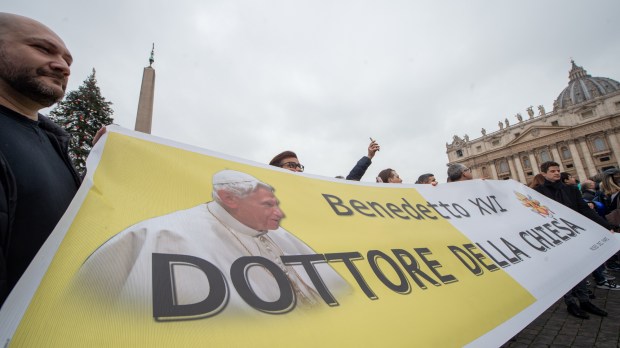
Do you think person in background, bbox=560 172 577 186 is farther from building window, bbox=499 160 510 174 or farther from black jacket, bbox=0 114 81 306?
building window, bbox=499 160 510 174

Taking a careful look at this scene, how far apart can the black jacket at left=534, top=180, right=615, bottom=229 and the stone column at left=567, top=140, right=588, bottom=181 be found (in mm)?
54026

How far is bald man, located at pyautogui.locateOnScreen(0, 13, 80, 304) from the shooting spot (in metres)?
0.94

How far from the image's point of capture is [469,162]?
187ft

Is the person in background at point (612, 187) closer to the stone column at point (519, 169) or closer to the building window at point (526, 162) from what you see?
the stone column at point (519, 169)

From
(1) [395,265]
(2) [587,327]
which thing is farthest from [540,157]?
(1) [395,265]

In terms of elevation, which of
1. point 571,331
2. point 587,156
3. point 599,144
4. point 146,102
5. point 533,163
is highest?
point 599,144

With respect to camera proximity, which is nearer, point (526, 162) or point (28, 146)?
point (28, 146)

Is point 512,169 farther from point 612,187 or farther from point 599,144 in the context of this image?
point 612,187

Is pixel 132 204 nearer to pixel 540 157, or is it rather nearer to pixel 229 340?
pixel 229 340

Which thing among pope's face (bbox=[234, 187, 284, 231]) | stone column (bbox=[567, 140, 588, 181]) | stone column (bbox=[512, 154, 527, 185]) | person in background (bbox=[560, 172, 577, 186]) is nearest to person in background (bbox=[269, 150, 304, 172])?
pope's face (bbox=[234, 187, 284, 231])

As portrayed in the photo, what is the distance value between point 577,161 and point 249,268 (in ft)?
199

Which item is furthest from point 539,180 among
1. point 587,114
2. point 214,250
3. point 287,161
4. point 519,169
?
point 587,114

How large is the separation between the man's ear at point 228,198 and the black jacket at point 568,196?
5.05 metres

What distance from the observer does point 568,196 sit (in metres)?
4.36
